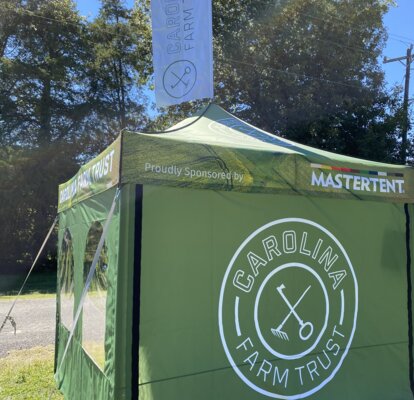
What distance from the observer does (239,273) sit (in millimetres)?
3268

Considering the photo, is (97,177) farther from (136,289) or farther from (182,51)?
(182,51)

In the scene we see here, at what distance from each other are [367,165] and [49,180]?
19.7m

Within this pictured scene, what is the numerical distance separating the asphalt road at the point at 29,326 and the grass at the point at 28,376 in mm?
446

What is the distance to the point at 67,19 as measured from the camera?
913 inches

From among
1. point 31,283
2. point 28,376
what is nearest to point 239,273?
point 28,376

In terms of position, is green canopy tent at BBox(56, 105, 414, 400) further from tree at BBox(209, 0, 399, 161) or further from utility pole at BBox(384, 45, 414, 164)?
utility pole at BBox(384, 45, 414, 164)

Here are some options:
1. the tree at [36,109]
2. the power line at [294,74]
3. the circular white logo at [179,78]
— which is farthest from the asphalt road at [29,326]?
the power line at [294,74]

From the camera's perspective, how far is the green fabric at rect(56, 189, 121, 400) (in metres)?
2.95

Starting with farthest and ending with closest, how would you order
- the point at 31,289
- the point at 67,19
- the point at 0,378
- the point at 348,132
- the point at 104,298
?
the point at 67,19 → the point at 348,132 → the point at 31,289 → the point at 0,378 → the point at 104,298

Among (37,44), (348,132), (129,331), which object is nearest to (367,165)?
(129,331)

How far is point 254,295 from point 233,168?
0.95 m

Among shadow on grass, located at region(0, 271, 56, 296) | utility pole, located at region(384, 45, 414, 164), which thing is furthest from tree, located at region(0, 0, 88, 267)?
utility pole, located at region(384, 45, 414, 164)

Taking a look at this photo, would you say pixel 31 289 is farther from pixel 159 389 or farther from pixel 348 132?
pixel 159 389

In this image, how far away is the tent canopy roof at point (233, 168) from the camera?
9.68 feet
